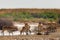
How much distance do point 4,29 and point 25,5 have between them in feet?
1.07

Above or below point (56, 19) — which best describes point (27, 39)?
below

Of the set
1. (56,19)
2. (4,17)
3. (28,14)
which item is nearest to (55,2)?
(56,19)

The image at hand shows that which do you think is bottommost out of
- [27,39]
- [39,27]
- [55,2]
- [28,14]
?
[27,39]

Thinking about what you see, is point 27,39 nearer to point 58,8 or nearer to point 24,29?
point 24,29

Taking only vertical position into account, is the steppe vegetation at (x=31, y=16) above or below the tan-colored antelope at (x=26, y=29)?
above

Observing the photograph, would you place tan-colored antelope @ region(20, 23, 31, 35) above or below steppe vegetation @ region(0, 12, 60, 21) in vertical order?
below

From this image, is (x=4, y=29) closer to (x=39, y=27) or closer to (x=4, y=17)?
(x=4, y=17)

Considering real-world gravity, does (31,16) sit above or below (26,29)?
above

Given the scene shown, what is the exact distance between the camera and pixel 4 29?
138 cm


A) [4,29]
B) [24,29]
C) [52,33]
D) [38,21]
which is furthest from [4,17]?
[52,33]

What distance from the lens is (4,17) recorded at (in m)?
1.40

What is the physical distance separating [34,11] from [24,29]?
21 cm

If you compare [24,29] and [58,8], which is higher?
[58,8]

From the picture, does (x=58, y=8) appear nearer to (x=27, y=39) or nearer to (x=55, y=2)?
(x=55, y=2)
